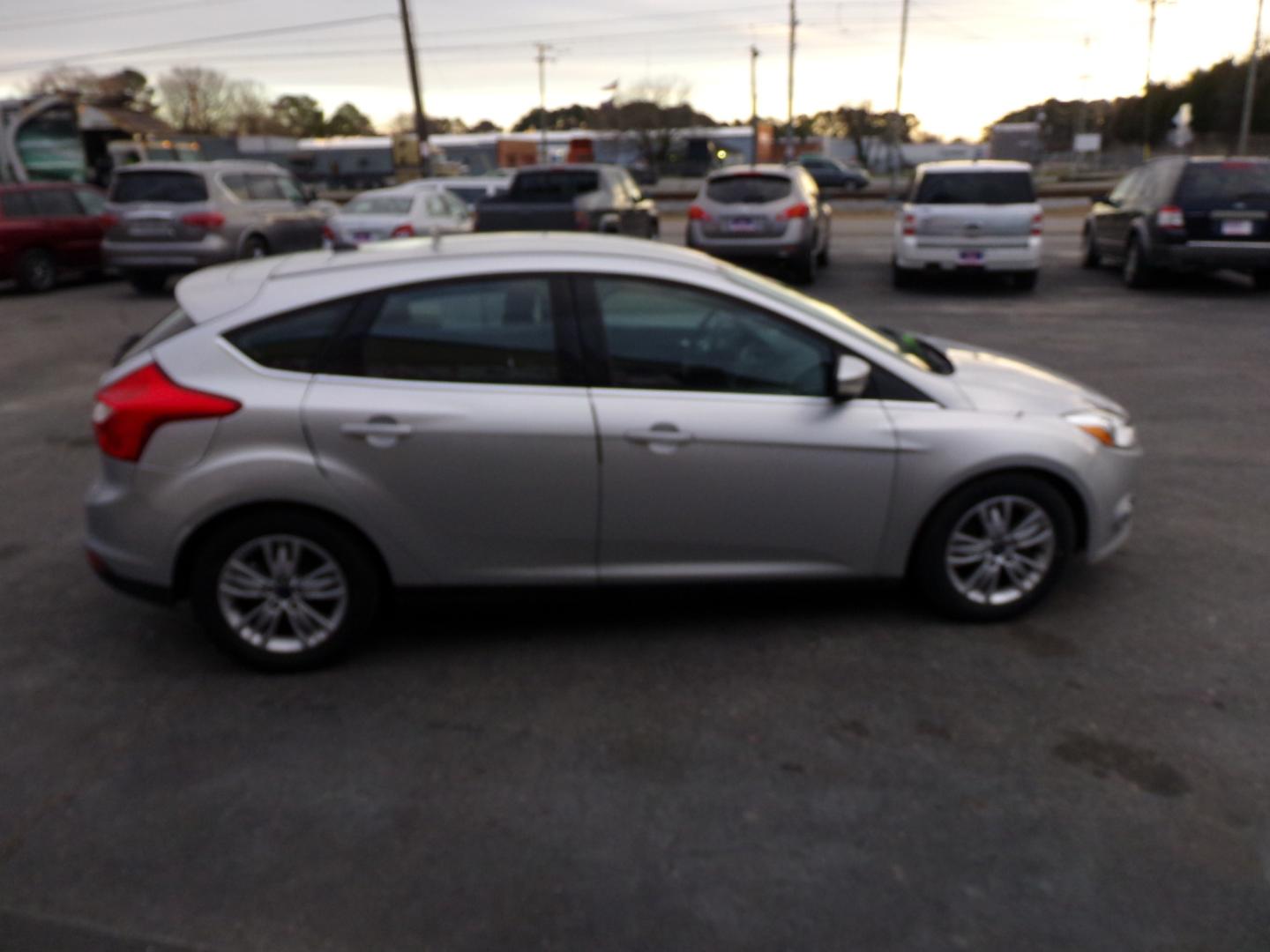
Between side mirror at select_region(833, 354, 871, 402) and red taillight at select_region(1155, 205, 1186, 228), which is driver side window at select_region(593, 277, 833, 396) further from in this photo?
red taillight at select_region(1155, 205, 1186, 228)

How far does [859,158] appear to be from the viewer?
87875 mm

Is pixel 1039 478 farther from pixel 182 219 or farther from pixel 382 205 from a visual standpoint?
pixel 182 219

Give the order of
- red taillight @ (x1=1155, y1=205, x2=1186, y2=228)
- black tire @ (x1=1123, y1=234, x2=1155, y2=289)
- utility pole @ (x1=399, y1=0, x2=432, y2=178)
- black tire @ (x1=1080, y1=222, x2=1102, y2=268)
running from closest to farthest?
red taillight @ (x1=1155, y1=205, x2=1186, y2=228) < black tire @ (x1=1123, y1=234, x2=1155, y2=289) < black tire @ (x1=1080, y1=222, x2=1102, y2=268) < utility pole @ (x1=399, y1=0, x2=432, y2=178)

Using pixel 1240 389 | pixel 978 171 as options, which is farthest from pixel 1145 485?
pixel 978 171

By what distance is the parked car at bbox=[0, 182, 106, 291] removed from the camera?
629 inches

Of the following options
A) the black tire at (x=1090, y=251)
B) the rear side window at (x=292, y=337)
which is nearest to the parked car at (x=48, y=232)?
the rear side window at (x=292, y=337)

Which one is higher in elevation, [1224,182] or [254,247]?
[1224,182]

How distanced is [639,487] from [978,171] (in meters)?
12.3

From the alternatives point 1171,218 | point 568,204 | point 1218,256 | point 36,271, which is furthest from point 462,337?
point 36,271

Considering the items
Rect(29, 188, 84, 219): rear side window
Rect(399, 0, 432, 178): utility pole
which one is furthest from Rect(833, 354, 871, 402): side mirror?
Rect(399, 0, 432, 178): utility pole

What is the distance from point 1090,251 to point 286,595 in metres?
16.2

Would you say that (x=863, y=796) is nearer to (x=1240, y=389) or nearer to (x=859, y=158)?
(x=1240, y=389)

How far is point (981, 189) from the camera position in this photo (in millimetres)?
14758

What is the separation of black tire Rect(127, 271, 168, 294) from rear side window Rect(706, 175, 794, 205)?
8.07 m
